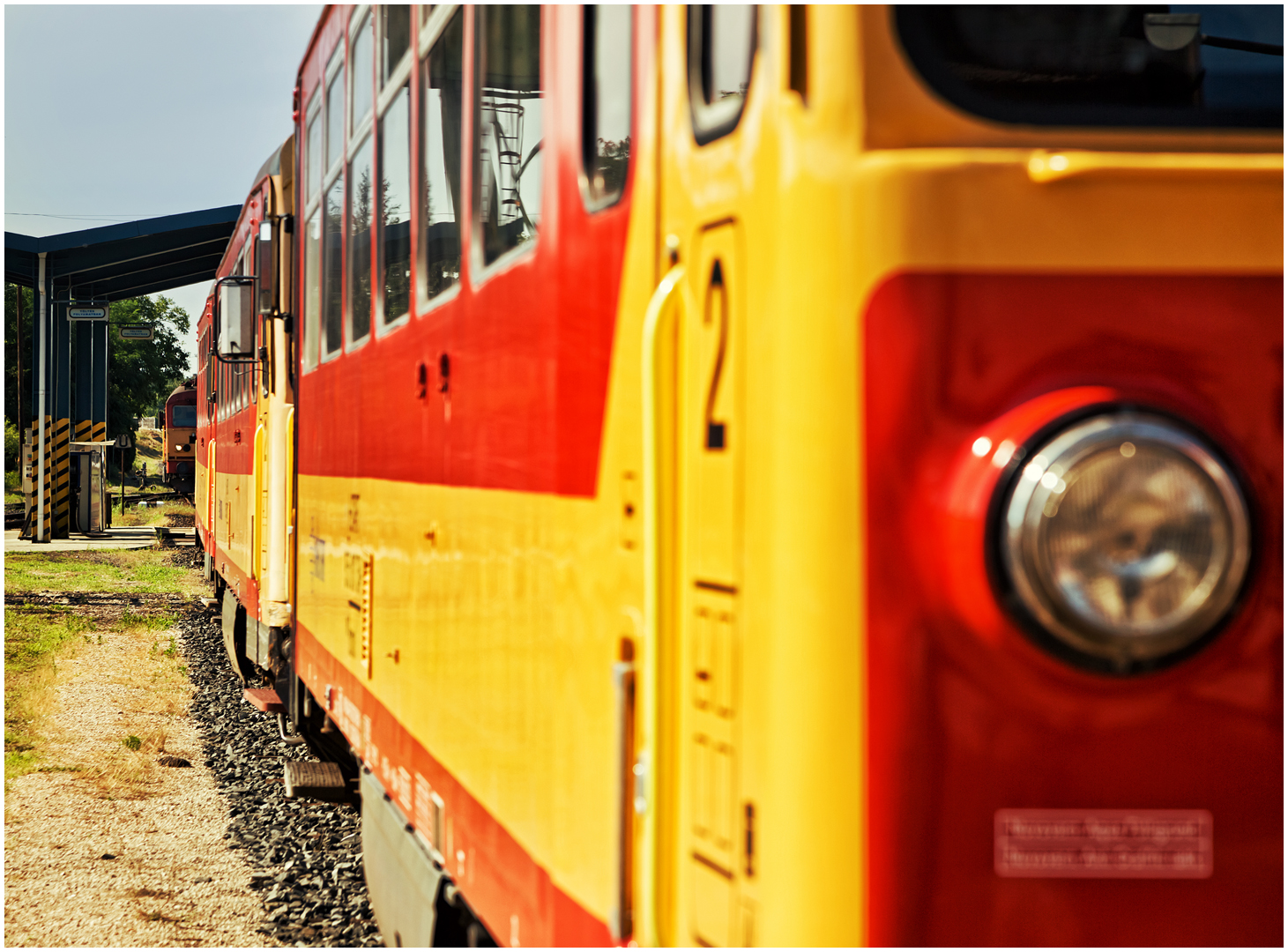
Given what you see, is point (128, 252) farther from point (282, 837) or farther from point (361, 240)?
point (361, 240)

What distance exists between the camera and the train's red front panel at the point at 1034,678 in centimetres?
175

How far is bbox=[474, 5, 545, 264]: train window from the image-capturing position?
108 inches

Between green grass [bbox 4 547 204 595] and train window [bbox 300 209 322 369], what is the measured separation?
13.1 metres

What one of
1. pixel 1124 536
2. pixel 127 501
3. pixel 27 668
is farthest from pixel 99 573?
pixel 127 501

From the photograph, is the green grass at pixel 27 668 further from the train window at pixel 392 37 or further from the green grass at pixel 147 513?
the green grass at pixel 147 513

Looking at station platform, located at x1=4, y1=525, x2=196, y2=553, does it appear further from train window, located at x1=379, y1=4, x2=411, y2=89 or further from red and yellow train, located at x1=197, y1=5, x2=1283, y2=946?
red and yellow train, located at x1=197, y1=5, x2=1283, y2=946

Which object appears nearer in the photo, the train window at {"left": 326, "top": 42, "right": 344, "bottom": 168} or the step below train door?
the step below train door

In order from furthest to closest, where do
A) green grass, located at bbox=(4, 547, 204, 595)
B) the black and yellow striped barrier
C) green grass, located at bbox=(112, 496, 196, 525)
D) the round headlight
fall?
green grass, located at bbox=(112, 496, 196, 525) → the black and yellow striped barrier → green grass, located at bbox=(4, 547, 204, 595) → the round headlight

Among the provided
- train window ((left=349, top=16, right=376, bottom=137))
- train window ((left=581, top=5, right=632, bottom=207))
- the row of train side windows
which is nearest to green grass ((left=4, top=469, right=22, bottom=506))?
the row of train side windows

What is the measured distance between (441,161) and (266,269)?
4715 mm

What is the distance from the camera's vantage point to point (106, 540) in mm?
28078

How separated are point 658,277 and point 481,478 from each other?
104cm

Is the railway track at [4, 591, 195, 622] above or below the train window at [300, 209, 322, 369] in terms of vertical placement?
below

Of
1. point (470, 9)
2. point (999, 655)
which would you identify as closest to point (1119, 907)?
point (999, 655)
